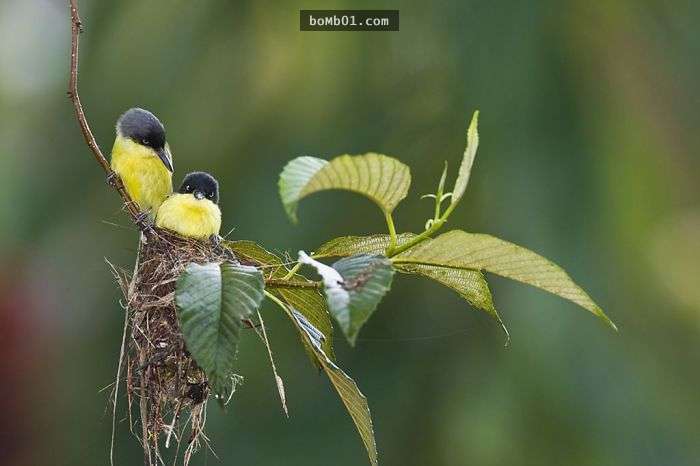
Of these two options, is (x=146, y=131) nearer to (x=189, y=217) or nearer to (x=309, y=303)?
(x=189, y=217)

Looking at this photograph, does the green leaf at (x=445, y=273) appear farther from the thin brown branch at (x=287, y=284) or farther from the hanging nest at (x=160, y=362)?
the hanging nest at (x=160, y=362)

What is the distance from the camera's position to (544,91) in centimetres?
452

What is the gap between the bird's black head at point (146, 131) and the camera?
9.09 ft

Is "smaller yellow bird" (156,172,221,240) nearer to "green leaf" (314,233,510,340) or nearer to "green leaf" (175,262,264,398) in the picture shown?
"green leaf" (314,233,510,340)

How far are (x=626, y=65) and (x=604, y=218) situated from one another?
Result: 81 cm

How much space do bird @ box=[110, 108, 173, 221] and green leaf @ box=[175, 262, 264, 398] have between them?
1.55m

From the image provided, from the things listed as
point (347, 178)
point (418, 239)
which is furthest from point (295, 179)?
point (418, 239)

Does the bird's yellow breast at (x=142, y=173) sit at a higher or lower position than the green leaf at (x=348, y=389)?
higher

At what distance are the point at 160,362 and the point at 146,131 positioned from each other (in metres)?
1.16

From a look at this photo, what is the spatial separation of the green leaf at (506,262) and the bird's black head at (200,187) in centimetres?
148

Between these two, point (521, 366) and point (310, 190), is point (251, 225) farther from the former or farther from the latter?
point (310, 190)

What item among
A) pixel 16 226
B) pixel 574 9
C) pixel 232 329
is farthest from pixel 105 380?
pixel 232 329

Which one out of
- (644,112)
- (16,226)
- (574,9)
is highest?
(574,9)

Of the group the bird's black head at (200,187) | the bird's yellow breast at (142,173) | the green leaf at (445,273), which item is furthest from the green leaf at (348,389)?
the bird's yellow breast at (142,173)
